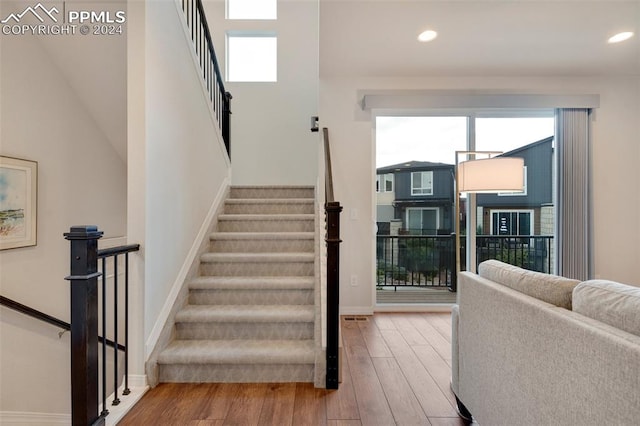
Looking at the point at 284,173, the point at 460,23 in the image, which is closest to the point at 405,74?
the point at 460,23

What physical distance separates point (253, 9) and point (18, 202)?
3.98 metres

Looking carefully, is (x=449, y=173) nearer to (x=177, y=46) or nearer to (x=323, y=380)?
(x=323, y=380)

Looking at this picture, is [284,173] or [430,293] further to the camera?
[284,173]

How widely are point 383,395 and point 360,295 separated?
1.66 meters

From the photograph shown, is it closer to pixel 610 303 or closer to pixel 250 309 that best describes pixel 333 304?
pixel 250 309

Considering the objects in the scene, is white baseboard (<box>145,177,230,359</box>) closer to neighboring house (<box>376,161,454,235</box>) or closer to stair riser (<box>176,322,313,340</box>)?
stair riser (<box>176,322,313,340</box>)

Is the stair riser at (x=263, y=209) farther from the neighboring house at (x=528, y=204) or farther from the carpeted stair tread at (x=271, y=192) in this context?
the neighboring house at (x=528, y=204)

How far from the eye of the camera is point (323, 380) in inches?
75.7

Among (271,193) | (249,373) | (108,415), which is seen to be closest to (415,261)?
(271,193)

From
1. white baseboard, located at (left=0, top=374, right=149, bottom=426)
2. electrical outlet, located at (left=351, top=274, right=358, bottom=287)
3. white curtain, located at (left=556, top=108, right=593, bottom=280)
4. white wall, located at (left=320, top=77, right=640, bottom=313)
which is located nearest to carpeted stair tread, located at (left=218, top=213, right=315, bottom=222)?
white wall, located at (left=320, top=77, right=640, bottom=313)

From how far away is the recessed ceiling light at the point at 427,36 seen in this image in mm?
2748

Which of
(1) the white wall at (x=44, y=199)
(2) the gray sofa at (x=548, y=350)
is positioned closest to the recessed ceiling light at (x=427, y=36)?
(2) the gray sofa at (x=548, y=350)

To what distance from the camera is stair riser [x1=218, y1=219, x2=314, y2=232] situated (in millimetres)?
3246

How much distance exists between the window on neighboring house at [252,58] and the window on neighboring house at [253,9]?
26cm
